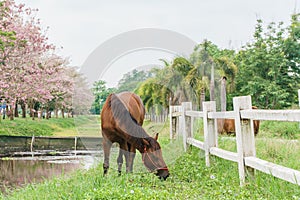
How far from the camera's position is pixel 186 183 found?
489 cm

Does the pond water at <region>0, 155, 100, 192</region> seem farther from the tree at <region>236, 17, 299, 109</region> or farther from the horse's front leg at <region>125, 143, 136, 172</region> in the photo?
the tree at <region>236, 17, 299, 109</region>

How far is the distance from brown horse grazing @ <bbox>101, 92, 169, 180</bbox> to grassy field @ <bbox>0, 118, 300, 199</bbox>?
188 mm

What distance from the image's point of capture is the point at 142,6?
9453 millimetres

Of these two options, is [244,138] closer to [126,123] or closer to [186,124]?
[126,123]

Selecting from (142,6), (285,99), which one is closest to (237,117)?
(142,6)

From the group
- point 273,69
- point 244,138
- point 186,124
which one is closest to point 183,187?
point 244,138

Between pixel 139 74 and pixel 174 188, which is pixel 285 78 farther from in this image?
pixel 174 188

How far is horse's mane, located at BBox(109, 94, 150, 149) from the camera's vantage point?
17.3ft

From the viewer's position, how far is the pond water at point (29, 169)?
29.5 ft

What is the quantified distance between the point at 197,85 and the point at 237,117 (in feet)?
53.2

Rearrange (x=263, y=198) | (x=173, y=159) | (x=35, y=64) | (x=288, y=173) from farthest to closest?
1. (x=35, y=64)
2. (x=173, y=159)
3. (x=263, y=198)
4. (x=288, y=173)

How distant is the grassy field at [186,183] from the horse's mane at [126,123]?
1.85ft

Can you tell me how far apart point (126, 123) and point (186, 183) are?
128 centimetres

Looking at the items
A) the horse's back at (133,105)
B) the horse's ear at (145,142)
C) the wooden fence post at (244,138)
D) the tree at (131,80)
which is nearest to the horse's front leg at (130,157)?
the horse's ear at (145,142)
